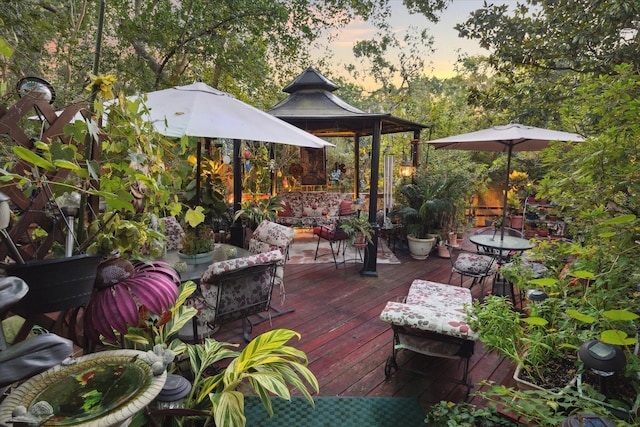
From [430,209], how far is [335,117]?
2.42 metres

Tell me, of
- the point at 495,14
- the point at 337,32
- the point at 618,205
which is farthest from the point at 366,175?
the point at 618,205

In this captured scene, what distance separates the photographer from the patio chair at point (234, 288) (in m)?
2.46

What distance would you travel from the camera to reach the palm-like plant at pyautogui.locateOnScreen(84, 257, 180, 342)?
3.84 feet

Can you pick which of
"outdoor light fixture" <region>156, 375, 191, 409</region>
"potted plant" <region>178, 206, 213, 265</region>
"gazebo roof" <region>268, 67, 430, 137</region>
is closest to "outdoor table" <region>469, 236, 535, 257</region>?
"gazebo roof" <region>268, 67, 430, 137</region>

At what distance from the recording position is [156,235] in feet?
4.59

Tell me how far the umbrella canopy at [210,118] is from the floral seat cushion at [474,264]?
8.16 ft

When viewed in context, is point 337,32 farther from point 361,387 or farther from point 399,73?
point 361,387

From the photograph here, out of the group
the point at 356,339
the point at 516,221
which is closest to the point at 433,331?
the point at 356,339

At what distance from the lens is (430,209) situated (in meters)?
5.81

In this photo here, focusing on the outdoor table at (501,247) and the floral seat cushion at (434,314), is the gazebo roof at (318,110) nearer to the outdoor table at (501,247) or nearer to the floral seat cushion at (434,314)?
the outdoor table at (501,247)

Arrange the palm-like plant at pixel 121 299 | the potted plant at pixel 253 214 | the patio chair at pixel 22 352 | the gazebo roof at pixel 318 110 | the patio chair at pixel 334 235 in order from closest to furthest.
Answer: the patio chair at pixel 22 352, the palm-like plant at pixel 121 299, the potted plant at pixel 253 214, the patio chair at pixel 334 235, the gazebo roof at pixel 318 110

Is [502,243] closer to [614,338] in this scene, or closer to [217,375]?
[614,338]

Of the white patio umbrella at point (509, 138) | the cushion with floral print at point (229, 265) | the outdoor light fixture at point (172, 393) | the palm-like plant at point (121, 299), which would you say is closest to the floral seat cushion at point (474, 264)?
the white patio umbrella at point (509, 138)

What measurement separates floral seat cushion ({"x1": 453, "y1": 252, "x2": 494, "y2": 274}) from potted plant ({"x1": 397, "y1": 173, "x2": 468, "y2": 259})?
5.94 feet
